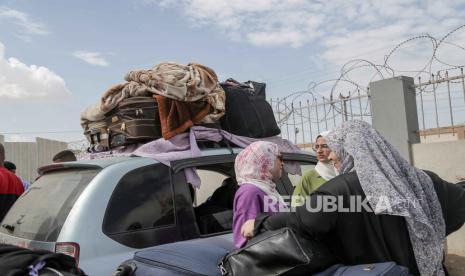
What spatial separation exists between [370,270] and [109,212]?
167cm

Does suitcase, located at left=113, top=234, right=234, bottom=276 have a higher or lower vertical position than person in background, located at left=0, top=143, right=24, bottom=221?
lower

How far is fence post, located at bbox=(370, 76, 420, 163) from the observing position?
6.75m

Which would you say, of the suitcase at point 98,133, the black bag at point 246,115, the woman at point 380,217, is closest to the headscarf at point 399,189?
the woman at point 380,217

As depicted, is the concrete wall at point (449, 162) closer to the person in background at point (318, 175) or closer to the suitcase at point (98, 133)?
the person in background at point (318, 175)

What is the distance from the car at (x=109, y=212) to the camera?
2807mm

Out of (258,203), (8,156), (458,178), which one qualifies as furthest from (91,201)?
(8,156)

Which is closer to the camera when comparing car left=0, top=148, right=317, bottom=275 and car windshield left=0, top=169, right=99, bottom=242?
car left=0, top=148, right=317, bottom=275

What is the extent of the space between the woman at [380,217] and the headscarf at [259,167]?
0.48 metres

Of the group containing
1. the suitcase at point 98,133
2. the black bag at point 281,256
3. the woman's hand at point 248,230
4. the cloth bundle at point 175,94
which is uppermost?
the cloth bundle at point 175,94

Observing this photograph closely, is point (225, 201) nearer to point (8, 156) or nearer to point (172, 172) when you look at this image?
point (172, 172)

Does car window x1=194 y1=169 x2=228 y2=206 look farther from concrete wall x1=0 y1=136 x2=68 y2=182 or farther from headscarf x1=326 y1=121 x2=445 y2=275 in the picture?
concrete wall x1=0 y1=136 x2=68 y2=182

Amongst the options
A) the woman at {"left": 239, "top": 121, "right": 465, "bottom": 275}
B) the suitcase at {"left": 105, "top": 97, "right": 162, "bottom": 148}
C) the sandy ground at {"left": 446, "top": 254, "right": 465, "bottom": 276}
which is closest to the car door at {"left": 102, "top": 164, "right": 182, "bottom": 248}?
the suitcase at {"left": 105, "top": 97, "right": 162, "bottom": 148}

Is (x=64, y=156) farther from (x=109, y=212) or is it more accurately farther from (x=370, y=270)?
(x=370, y=270)

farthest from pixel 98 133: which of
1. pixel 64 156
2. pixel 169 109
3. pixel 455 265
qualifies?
Result: pixel 455 265
